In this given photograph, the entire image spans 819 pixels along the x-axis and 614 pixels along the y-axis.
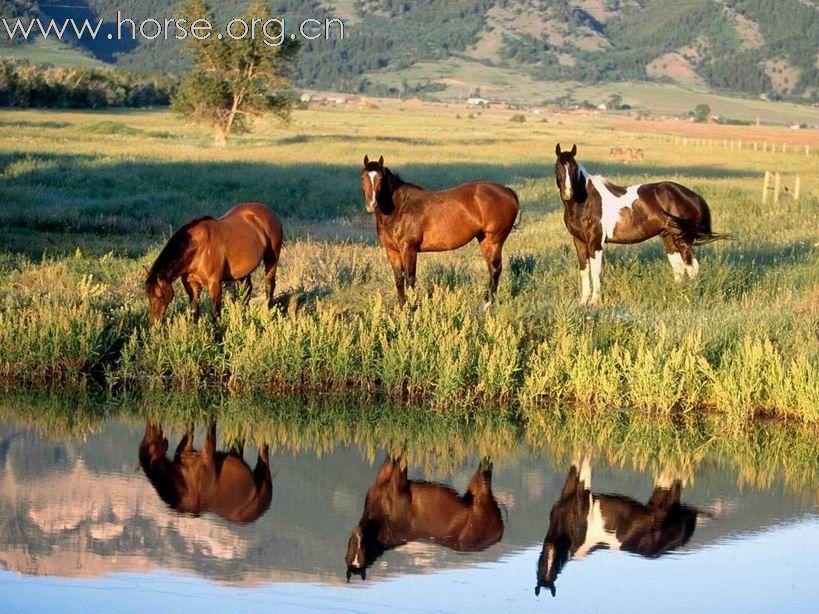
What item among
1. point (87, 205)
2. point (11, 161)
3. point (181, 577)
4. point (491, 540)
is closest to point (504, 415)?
point (491, 540)

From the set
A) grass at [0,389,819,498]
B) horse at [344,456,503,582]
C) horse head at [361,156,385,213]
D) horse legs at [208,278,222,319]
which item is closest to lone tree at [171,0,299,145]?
horse head at [361,156,385,213]

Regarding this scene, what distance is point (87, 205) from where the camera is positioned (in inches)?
1116

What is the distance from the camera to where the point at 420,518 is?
376 inches

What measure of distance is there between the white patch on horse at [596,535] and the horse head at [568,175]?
272 inches

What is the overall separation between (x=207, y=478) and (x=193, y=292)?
4.09 meters

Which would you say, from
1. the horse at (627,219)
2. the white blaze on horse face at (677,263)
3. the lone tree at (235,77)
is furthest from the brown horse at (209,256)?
the lone tree at (235,77)

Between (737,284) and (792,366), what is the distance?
17.2ft

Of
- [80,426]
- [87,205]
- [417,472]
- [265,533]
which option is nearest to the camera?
[265,533]

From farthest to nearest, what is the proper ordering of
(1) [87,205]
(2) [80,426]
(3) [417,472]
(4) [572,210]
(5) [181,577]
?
(1) [87,205] → (4) [572,210] → (2) [80,426] → (3) [417,472] → (5) [181,577]

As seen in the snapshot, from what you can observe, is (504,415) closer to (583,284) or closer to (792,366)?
(792,366)

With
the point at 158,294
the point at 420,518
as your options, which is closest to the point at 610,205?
the point at 158,294

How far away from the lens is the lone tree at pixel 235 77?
64938 millimetres

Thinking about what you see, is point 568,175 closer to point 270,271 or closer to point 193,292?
point 270,271

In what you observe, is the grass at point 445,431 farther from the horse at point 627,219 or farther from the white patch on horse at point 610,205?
the white patch on horse at point 610,205
